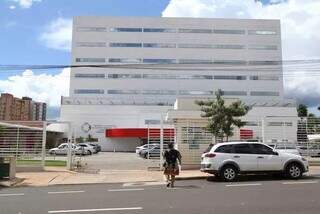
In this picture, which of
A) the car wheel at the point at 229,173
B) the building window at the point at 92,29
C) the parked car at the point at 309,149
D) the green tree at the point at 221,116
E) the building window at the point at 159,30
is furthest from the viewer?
the building window at the point at 159,30

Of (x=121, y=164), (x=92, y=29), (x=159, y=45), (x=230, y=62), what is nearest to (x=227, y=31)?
(x=230, y=62)

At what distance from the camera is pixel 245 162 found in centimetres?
1945

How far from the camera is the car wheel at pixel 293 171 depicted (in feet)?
63.8

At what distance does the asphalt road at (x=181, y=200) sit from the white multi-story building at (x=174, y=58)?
71.2m

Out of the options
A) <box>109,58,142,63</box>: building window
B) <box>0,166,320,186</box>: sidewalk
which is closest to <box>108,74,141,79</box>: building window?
<box>109,58,142,63</box>: building window

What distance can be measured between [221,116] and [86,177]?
794 centimetres

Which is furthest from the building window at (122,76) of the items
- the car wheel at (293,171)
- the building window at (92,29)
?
the car wheel at (293,171)

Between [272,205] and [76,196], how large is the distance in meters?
6.27

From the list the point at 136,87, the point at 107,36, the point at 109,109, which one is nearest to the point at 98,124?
the point at 109,109

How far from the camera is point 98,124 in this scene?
7769 centimetres

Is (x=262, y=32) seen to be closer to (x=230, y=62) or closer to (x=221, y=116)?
(x=230, y=62)

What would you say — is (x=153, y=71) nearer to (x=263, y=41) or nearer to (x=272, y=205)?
(x=263, y=41)

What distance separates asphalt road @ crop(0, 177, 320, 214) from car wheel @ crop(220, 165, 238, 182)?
156 centimetres

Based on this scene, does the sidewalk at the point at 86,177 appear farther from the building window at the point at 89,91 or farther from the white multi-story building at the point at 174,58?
the building window at the point at 89,91
